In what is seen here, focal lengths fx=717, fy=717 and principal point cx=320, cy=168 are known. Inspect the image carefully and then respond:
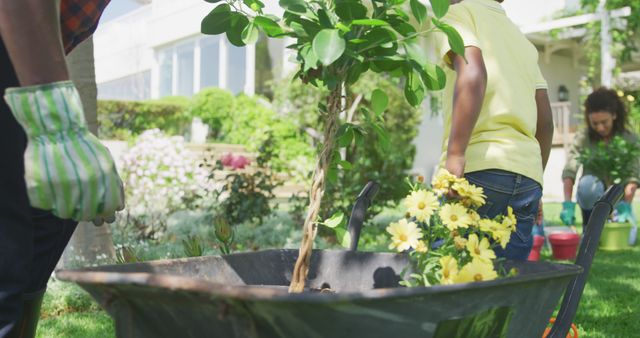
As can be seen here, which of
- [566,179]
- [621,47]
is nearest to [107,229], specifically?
[566,179]

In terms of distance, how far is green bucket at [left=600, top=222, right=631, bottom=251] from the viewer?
5.79 metres

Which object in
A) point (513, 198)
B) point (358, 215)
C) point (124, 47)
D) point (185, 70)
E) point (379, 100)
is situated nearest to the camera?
point (379, 100)

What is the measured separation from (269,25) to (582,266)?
35.0 inches

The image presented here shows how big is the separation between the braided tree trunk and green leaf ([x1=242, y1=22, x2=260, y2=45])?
0.19 m

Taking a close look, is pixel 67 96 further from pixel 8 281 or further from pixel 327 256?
pixel 327 256

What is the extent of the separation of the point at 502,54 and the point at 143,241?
4.04 meters

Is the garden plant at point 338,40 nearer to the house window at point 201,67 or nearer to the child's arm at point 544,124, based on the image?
the child's arm at point 544,124

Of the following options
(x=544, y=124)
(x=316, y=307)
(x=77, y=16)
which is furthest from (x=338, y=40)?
(x=544, y=124)

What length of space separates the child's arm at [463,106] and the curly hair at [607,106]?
423 cm

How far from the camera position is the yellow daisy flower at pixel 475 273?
1.32 m

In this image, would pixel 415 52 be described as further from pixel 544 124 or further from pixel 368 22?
pixel 544 124

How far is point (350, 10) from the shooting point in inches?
52.2

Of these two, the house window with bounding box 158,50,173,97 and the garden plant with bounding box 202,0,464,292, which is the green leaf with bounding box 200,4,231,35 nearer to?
the garden plant with bounding box 202,0,464,292

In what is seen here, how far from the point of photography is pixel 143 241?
5.69 m
